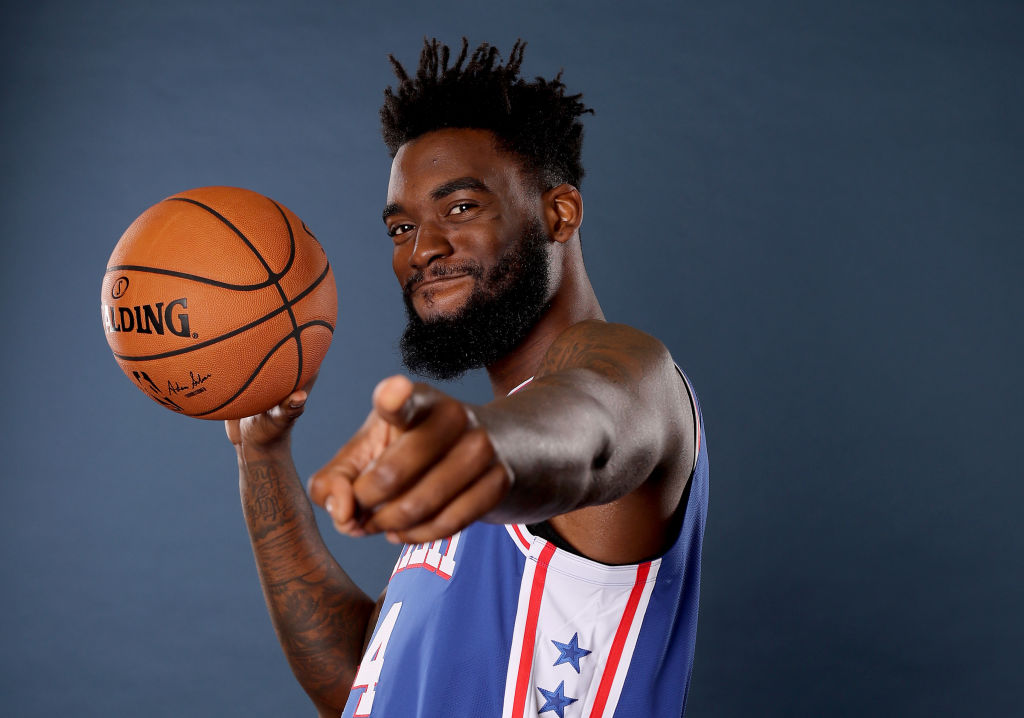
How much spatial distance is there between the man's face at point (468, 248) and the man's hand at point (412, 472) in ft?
2.54

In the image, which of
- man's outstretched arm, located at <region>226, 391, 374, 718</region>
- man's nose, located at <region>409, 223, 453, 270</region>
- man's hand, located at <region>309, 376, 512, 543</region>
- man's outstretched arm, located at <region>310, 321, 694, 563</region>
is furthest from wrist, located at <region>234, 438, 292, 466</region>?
man's hand, located at <region>309, 376, 512, 543</region>

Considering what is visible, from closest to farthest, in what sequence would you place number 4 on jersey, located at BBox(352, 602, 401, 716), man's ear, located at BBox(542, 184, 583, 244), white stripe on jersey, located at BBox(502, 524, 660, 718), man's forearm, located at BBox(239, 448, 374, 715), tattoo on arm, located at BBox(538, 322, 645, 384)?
tattoo on arm, located at BBox(538, 322, 645, 384), white stripe on jersey, located at BBox(502, 524, 660, 718), number 4 on jersey, located at BBox(352, 602, 401, 716), man's ear, located at BBox(542, 184, 583, 244), man's forearm, located at BBox(239, 448, 374, 715)

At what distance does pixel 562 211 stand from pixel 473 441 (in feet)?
3.12

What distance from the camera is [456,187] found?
1.29 metres

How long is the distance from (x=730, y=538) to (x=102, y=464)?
1.91m

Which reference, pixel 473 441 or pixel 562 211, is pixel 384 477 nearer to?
pixel 473 441

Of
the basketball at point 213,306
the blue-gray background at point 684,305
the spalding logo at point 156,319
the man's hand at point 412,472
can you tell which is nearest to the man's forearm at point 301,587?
the basketball at point 213,306

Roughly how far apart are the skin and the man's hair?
0.04m

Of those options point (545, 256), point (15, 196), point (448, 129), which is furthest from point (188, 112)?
point (545, 256)

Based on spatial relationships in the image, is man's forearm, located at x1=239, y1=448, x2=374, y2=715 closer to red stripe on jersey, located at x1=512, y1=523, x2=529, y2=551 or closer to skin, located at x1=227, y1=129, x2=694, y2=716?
skin, located at x1=227, y1=129, x2=694, y2=716

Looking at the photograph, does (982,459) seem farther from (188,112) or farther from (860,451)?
(188,112)

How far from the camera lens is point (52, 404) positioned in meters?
2.59

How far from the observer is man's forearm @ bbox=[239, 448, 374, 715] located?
150cm

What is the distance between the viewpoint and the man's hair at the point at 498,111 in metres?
1.38
